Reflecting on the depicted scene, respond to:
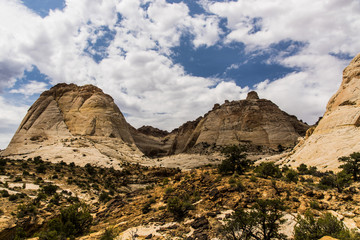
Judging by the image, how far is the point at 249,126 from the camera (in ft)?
241

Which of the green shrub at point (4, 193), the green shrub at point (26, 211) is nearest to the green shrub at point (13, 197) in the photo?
the green shrub at point (4, 193)

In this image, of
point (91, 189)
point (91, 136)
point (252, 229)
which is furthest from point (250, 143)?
point (252, 229)

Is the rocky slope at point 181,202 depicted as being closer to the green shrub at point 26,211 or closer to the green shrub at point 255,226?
the green shrub at point 26,211

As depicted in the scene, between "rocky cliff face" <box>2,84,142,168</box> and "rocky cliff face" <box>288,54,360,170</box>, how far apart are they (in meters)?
37.7

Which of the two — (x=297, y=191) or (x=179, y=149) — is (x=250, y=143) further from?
(x=297, y=191)

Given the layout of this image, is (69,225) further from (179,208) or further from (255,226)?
(255,226)

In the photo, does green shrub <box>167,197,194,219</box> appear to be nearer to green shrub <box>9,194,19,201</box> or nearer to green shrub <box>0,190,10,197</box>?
green shrub <box>9,194,19,201</box>

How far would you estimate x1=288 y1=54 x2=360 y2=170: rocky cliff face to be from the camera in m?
23.5

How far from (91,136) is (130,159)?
15.9 metres

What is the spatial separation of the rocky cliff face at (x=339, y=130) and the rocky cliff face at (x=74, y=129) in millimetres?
37698

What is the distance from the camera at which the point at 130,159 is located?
175 feet

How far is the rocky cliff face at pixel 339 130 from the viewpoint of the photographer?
23469 mm

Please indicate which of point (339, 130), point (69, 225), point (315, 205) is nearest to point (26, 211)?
point (69, 225)

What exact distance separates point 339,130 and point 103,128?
57.4 meters
